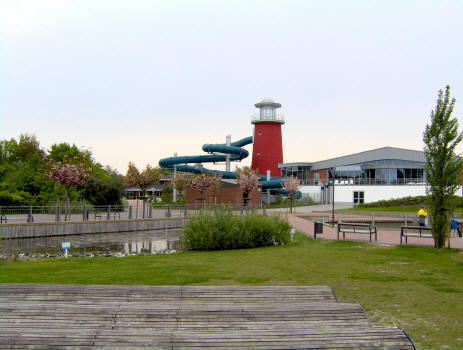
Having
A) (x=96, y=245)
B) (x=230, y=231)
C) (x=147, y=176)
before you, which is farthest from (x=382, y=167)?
(x=230, y=231)

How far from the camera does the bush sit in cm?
1507

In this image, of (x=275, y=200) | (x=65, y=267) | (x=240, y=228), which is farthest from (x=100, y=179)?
(x=65, y=267)

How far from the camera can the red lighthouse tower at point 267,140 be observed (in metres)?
54.2

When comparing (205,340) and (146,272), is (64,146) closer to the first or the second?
(146,272)

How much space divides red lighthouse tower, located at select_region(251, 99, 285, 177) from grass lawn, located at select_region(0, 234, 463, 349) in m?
40.4

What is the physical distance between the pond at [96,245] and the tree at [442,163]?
29.3ft

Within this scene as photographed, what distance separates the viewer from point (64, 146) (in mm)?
41281

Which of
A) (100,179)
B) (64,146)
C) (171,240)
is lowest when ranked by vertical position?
(171,240)

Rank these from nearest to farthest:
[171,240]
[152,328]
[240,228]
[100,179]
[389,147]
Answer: [152,328] → [240,228] → [171,240] → [100,179] → [389,147]

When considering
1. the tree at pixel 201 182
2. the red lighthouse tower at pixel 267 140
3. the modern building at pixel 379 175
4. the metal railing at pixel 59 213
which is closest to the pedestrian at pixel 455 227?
the metal railing at pixel 59 213

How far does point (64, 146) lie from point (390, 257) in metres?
35.7

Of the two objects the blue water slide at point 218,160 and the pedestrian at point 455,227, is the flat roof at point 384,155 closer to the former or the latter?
the blue water slide at point 218,160

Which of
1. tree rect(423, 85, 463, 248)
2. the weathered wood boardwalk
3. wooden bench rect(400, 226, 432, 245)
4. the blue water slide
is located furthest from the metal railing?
the blue water slide

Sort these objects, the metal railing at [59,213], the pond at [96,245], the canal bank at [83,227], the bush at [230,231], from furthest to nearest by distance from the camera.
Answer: the metal railing at [59,213]
the canal bank at [83,227]
the pond at [96,245]
the bush at [230,231]
